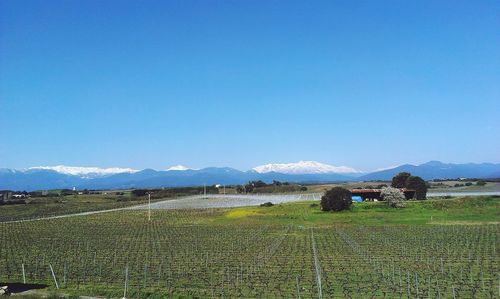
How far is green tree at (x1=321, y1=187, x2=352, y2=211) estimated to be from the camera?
77.8 metres

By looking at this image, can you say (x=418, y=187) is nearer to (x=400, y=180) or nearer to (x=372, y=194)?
(x=400, y=180)

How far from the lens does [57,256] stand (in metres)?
39.9

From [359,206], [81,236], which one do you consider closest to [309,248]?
[81,236]

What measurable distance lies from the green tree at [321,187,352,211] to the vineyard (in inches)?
676

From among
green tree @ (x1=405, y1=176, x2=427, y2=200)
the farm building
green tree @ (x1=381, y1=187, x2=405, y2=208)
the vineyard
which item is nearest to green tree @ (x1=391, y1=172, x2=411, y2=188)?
green tree @ (x1=405, y1=176, x2=427, y2=200)

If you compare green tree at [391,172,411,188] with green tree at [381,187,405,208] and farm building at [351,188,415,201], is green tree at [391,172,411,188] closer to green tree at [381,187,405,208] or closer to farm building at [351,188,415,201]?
farm building at [351,188,415,201]

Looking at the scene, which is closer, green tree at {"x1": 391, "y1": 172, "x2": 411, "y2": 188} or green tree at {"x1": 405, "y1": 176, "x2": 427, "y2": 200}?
green tree at {"x1": 405, "y1": 176, "x2": 427, "y2": 200}

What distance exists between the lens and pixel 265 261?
35188mm

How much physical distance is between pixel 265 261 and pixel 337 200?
4448 centimetres

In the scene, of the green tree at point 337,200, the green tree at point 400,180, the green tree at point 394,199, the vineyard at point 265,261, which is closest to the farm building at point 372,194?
the green tree at point 400,180

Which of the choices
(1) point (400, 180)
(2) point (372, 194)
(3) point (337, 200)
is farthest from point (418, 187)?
(3) point (337, 200)

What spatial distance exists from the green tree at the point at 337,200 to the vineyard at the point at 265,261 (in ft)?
56.3

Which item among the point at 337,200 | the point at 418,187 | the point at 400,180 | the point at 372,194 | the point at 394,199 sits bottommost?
the point at 394,199

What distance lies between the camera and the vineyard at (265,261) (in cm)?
2586
